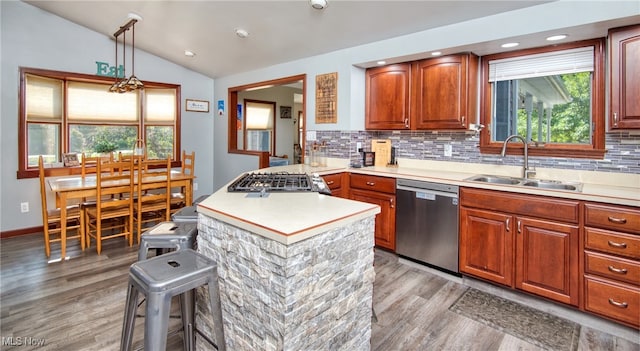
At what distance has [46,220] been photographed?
3455mm

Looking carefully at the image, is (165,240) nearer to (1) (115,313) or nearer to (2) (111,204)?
(1) (115,313)

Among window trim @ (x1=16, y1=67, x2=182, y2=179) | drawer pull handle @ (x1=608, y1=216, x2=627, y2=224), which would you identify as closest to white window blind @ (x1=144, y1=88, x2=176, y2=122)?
window trim @ (x1=16, y1=67, x2=182, y2=179)

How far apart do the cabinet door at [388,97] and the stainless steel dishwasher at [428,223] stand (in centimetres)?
81

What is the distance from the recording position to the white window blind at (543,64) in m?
2.76

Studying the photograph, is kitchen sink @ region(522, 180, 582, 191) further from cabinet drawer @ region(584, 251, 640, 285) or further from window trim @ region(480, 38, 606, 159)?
cabinet drawer @ region(584, 251, 640, 285)

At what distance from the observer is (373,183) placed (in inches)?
137

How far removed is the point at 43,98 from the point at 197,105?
2077 millimetres

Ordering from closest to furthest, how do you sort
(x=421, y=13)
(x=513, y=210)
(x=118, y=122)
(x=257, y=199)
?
(x=257, y=199)
(x=513, y=210)
(x=421, y=13)
(x=118, y=122)

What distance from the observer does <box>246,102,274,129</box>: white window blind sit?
7387 millimetres

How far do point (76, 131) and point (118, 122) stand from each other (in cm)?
54

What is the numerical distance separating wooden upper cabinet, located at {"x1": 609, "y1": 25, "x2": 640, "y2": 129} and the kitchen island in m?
2.01

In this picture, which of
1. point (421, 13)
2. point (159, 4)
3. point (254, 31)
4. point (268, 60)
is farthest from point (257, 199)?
point (268, 60)

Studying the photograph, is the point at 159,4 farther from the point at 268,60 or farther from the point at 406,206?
A: the point at 406,206

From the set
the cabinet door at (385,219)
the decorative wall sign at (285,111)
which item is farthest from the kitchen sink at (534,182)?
the decorative wall sign at (285,111)
